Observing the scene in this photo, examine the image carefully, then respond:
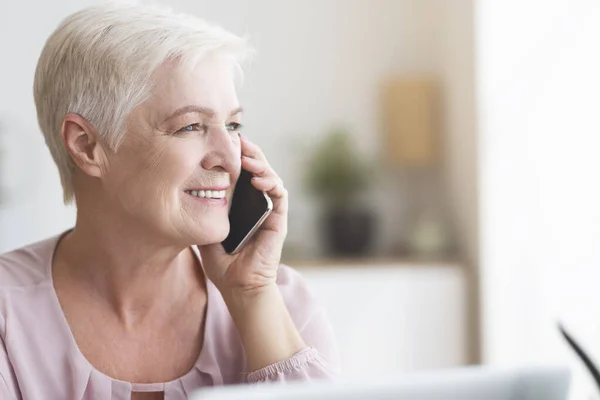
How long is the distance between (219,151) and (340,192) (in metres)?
2.53

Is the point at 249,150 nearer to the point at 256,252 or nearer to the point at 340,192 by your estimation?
the point at 256,252

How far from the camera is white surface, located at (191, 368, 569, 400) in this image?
0.78m

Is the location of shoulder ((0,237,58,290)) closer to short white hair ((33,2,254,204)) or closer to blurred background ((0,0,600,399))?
short white hair ((33,2,254,204))

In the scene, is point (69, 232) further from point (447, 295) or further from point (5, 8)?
point (447, 295)

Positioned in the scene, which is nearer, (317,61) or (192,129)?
(192,129)

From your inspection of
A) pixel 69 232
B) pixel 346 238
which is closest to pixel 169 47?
pixel 69 232

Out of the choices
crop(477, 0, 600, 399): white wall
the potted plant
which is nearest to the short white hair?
crop(477, 0, 600, 399): white wall

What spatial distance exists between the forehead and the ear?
0.45 feet

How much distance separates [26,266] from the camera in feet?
5.06

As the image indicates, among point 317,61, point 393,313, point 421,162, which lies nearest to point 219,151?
point 393,313

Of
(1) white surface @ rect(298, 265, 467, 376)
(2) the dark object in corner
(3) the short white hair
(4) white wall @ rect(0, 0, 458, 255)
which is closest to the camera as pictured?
(2) the dark object in corner

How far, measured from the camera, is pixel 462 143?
12.7 ft

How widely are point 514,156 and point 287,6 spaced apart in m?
1.41

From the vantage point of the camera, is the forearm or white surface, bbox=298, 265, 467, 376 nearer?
the forearm
